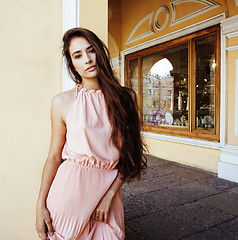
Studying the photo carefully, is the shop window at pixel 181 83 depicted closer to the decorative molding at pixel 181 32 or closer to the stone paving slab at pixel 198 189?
the decorative molding at pixel 181 32

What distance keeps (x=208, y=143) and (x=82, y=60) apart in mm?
4599

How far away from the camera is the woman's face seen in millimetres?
1269

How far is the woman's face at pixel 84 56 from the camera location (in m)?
1.27

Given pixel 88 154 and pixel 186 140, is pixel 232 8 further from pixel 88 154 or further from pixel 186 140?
pixel 88 154

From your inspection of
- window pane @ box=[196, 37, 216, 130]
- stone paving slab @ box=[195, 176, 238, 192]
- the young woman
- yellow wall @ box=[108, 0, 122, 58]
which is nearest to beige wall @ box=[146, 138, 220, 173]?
stone paving slab @ box=[195, 176, 238, 192]

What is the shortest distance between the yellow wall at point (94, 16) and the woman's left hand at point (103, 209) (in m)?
1.38

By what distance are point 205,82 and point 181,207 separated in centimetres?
312

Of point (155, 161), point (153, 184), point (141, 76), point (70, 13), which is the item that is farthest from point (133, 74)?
point (70, 13)

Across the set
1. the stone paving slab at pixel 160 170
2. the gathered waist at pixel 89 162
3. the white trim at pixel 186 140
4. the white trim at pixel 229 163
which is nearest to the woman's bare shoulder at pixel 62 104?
the gathered waist at pixel 89 162

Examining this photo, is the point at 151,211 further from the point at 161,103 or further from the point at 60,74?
the point at 161,103

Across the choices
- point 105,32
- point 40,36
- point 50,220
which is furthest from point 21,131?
point 105,32

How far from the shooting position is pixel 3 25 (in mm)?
1778

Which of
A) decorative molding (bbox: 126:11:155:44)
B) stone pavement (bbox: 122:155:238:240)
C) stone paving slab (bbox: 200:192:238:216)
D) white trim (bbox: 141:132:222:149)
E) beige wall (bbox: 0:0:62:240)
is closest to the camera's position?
beige wall (bbox: 0:0:62:240)

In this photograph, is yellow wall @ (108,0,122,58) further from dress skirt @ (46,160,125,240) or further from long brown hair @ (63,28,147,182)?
dress skirt @ (46,160,125,240)
